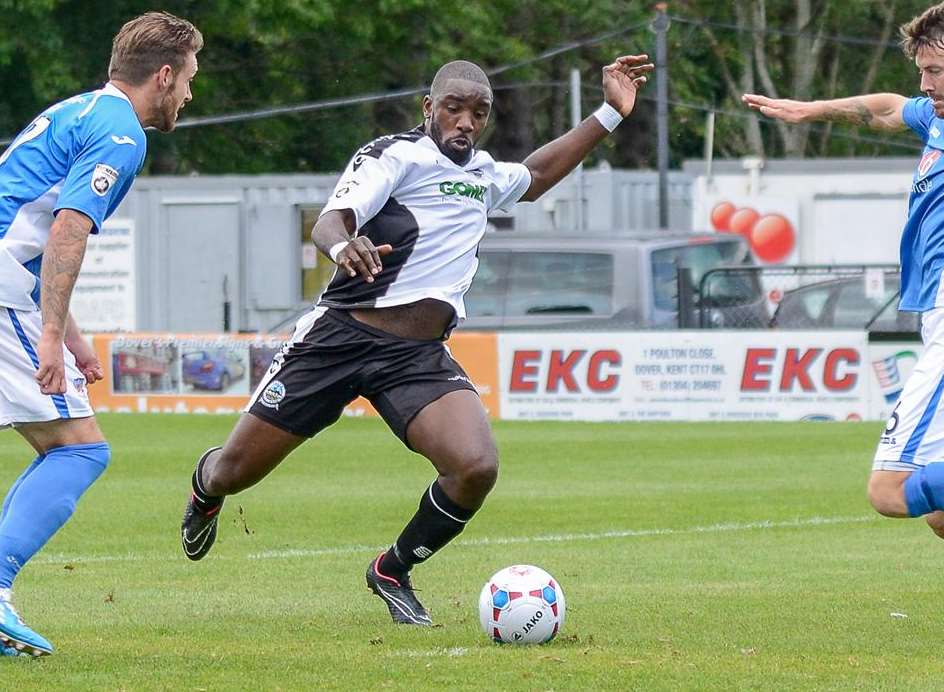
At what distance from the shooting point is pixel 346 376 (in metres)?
7.72

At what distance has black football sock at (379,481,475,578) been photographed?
768 centimetres

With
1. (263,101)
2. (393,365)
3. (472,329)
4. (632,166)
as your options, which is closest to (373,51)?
(263,101)

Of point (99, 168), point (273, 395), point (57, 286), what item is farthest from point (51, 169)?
point (273, 395)

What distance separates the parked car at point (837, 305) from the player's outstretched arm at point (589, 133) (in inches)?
477

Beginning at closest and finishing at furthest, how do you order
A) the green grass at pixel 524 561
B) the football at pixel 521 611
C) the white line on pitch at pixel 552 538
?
the green grass at pixel 524 561
the football at pixel 521 611
the white line on pitch at pixel 552 538

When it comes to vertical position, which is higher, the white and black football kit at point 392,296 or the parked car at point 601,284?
the white and black football kit at point 392,296

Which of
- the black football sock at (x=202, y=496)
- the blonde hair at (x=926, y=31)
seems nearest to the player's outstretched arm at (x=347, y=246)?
the black football sock at (x=202, y=496)

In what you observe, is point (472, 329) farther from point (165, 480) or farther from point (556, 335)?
point (165, 480)

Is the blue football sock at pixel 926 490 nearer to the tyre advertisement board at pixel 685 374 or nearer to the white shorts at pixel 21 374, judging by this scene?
the white shorts at pixel 21 374

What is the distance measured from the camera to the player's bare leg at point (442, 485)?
24.5 ft

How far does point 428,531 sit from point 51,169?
2.10m

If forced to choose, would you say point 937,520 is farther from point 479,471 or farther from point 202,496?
point 202,496

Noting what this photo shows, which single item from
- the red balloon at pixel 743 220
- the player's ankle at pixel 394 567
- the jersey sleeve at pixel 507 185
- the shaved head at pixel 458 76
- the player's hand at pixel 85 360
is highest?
the shaved head at pixel 458 76

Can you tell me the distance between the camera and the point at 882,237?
29.7m
